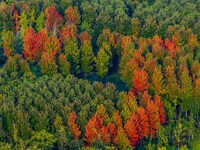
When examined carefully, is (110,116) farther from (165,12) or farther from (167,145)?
(165,12)

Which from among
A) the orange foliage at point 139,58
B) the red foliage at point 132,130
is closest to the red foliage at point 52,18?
the orange foliage at point 139,58

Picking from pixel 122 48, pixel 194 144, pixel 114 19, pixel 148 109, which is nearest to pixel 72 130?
pixel 148 109

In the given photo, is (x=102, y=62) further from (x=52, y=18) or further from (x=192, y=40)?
(x=52, y=18)

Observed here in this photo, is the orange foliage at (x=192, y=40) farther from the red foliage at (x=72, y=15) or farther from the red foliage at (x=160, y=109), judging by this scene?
the red foliage at (x=72, y=15)

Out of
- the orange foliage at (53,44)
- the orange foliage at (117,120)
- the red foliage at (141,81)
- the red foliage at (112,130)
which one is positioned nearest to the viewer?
the red foliage at (112,130)

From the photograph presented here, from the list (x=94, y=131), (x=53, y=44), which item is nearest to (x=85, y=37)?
(x=53, y=44)

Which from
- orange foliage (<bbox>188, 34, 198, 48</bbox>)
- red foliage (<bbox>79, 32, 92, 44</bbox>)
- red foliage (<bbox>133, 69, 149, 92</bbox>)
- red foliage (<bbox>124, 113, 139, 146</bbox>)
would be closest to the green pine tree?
red foliage (<bbox>79, 32, 92, 44</bbox>)

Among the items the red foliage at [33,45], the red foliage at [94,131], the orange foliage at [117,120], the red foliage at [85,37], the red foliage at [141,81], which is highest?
the red foliage at [85,37]

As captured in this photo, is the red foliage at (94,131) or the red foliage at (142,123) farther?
the red foliage at (142,123)
